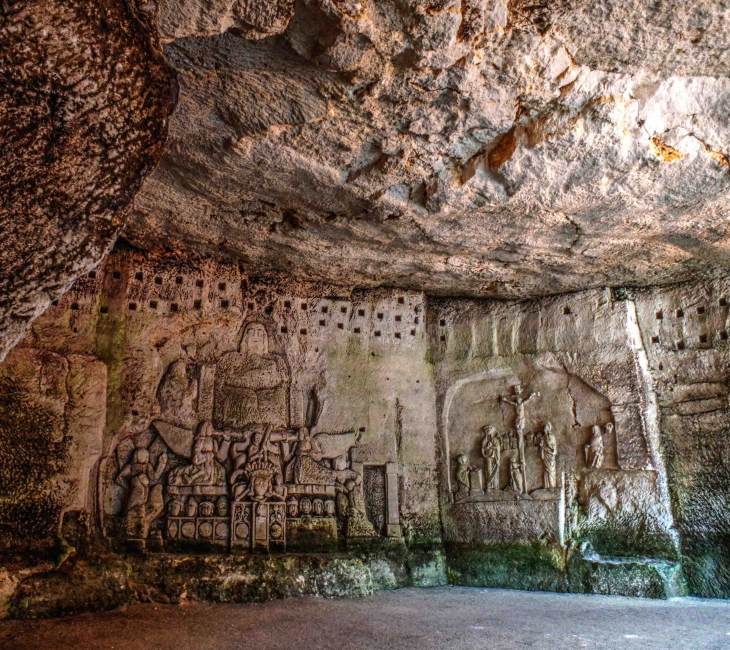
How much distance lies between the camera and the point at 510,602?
647cm

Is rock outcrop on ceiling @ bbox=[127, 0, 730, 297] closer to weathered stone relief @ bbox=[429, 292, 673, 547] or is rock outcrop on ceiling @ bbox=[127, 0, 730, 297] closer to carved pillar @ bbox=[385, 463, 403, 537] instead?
weathered stone relief @ bbox=[429, 292, 673, 547]

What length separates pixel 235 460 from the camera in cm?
722

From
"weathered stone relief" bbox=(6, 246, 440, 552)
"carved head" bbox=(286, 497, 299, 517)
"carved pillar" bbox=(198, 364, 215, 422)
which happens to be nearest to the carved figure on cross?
"weathered stone relief" bbox=(6, 246, 440, 552)

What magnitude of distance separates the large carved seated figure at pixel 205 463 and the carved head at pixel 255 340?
3.23 feet

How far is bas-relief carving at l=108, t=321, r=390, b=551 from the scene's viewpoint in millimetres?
6789

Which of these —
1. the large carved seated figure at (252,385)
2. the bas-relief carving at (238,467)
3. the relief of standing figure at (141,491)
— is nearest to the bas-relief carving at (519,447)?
the bas-relief carving at (238,467)

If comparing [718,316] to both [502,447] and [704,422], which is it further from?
[502,447]

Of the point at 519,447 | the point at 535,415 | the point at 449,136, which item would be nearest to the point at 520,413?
the point at 535,415

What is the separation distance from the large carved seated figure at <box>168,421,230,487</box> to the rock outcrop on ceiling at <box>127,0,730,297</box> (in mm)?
2024

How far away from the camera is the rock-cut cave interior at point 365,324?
3779 millimetres

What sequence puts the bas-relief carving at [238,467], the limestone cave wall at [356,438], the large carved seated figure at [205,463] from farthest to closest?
the large carved seated figure at [205,463] < the bas-relief carving at [238,467] < the limestone cave wall at [356,438]

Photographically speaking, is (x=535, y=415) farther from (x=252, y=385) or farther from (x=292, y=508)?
(x=252, y=385)

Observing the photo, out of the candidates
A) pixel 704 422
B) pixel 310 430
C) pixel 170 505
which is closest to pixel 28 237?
pixel 170 505

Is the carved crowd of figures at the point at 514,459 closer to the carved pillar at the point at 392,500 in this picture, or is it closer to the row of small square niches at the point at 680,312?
the carved pillar at the point at 392,500
